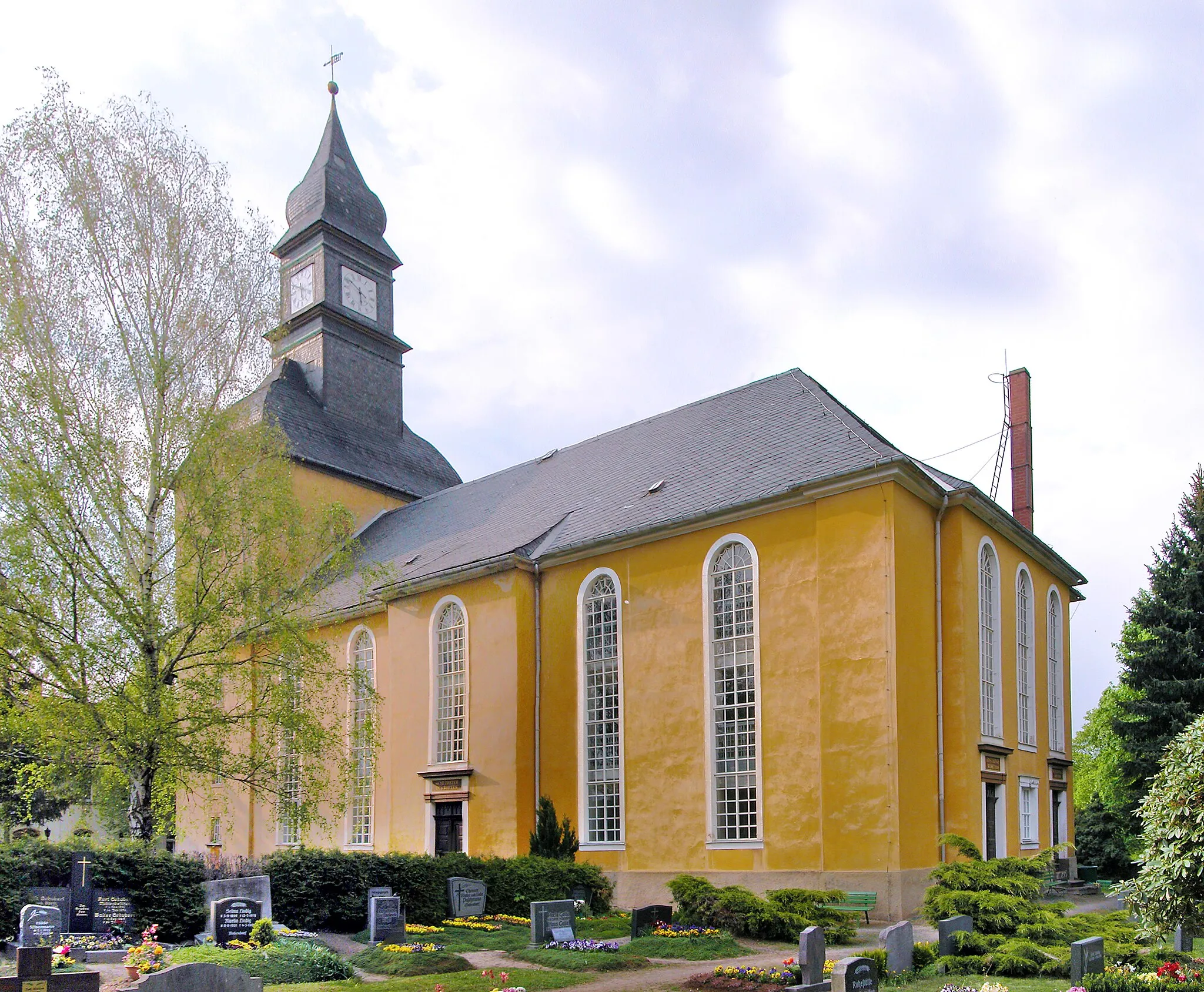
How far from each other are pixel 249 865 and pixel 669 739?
27.0 feet

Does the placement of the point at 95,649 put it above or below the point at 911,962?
above

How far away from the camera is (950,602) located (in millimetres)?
21000

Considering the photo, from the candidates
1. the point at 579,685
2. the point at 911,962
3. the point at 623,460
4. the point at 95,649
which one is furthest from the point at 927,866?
the point at 95,649

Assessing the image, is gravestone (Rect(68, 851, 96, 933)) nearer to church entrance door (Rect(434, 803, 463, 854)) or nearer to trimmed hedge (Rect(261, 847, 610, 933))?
trimmed hedge (Rect(261, 847, 610, 933))

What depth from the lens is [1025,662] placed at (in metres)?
24.1

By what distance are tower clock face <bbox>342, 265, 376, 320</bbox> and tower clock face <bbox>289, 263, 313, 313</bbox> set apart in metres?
1.13

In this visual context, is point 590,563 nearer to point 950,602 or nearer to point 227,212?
point 950,602

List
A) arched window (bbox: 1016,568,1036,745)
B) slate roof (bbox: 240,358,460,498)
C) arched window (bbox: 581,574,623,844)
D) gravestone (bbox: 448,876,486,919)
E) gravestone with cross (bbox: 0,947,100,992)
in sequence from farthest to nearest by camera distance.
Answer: slate roof (bbox: 240,358,460,498), arched window (bbox: 1016,568,1036,745), arched window (bbox: 581,574,623,844), gravestone (bbox: 448,876,486,919), gravestone with cross (bbox: 0,947,100,992)

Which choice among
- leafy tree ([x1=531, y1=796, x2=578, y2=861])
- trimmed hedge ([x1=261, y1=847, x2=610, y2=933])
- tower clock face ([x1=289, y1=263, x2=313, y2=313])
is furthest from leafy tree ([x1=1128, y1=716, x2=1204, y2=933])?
tower clock face ([x1=289, y1=263, x2=313, y2=313])

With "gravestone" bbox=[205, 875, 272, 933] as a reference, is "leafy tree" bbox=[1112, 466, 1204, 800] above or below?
above

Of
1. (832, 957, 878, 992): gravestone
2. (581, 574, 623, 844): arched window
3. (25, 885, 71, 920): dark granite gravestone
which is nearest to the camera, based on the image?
(832, 957, 878, 992): gravestone

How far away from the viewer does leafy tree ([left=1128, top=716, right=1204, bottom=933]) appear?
11133mm

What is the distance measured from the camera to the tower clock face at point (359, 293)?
37125 millimetres

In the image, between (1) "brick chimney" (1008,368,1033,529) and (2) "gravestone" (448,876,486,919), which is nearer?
(2) "gravestone" (448,876,486,919)
